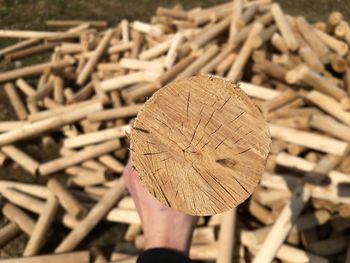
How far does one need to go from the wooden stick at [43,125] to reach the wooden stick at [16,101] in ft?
2.62

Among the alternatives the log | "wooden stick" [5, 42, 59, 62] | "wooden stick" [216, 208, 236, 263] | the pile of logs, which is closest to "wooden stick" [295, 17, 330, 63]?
the pile of logs

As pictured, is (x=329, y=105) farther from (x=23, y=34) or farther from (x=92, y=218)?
(x=23, y=34)

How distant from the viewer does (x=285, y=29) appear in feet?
28.6

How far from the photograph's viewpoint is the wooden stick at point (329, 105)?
6938 millimetres

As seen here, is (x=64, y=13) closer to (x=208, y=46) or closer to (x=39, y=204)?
(x=208, y=46)

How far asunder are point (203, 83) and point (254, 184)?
29.4 inches

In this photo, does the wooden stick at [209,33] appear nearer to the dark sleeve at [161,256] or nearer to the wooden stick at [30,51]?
the wooden stick at [30,51]

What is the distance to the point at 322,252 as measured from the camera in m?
5.83

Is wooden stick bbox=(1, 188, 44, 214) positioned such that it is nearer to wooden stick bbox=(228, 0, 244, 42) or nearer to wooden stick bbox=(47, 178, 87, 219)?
wooden stick bbox=(47, 178, 87, 219)

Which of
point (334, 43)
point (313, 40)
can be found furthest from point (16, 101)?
point (334, 43)

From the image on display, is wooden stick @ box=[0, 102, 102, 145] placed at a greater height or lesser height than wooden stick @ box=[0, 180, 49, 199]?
greater

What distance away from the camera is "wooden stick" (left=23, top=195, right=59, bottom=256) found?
597 cm

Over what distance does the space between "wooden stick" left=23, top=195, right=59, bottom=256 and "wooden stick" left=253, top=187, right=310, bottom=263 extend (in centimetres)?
311

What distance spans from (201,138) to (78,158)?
5.15 meters
